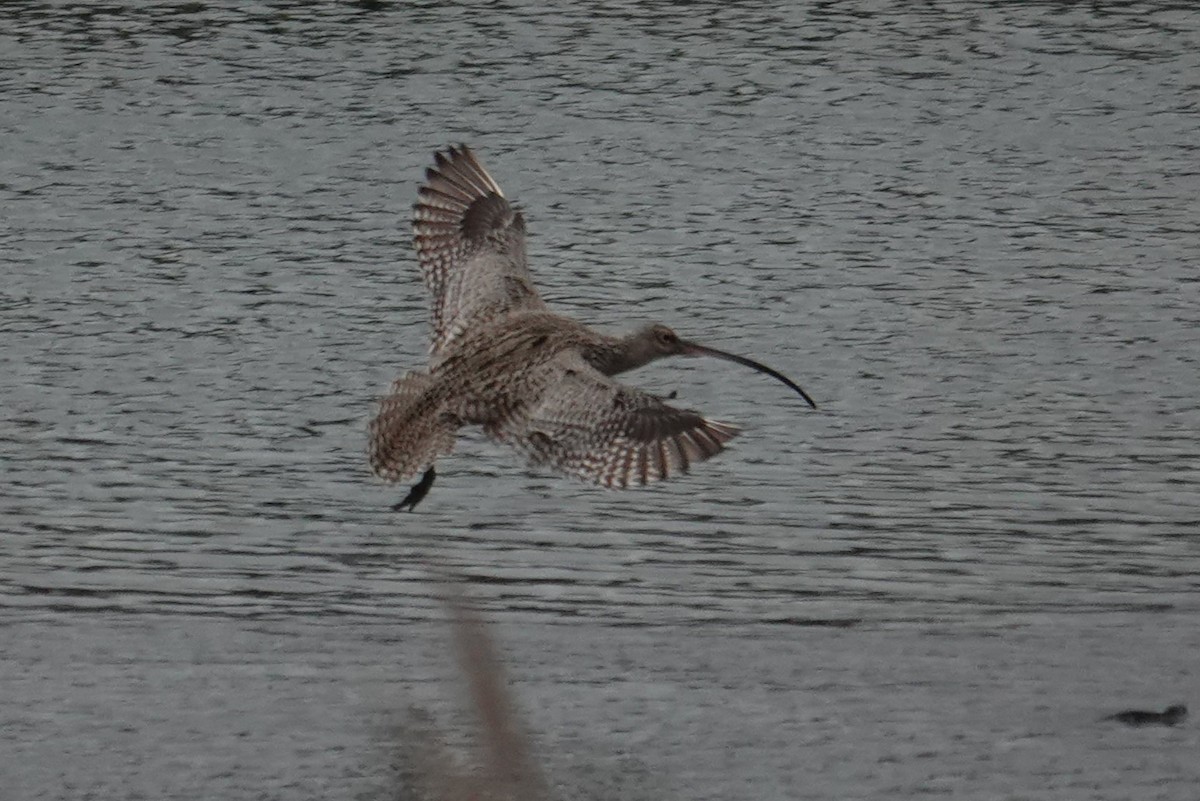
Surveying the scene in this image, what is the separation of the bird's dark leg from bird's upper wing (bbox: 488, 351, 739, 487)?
0.31m

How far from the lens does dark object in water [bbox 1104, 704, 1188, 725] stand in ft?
22.0

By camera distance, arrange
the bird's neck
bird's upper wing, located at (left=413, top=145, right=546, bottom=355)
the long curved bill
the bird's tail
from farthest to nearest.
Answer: bird's upper wing, located at (left=413, top=145, right=546, bottom=355) → the long curved bill → the bird's neck → the bird's tail

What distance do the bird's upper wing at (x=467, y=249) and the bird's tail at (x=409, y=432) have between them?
30.9 inches

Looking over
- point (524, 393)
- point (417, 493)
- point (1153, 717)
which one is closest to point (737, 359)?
point (524, 393)

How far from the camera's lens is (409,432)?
821 cm

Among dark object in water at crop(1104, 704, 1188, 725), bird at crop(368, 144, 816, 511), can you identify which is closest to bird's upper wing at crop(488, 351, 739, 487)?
bird at crop(368, 144, 816, 511)

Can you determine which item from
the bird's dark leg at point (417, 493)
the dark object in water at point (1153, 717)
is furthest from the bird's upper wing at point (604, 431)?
the dark object in water at point (1153, 717)

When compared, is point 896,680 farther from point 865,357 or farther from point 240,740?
point 865,357

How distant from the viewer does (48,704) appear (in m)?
6.89

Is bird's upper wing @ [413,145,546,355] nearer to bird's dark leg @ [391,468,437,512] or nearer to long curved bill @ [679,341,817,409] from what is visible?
long curved bill @ [679,341,817,409]

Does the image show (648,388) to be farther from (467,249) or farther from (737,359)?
(737,359)

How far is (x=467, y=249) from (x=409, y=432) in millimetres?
1606

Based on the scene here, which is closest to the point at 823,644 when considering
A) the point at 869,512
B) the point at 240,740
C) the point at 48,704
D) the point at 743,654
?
the point at 743,654

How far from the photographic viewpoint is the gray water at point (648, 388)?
6824mm
